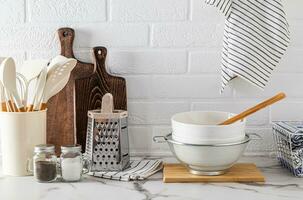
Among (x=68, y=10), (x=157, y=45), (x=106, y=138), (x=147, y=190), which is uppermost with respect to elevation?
(x=68, y=10)

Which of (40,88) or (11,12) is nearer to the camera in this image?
(40,88)

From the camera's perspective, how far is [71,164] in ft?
4.91

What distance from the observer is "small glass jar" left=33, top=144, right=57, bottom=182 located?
1.49 m

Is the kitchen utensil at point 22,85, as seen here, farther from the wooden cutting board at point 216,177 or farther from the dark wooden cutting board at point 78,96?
the wooden cutting board at point 216,177

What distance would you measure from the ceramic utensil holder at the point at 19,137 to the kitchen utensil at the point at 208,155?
36cm

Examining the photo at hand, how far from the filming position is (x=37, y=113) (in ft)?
5.12

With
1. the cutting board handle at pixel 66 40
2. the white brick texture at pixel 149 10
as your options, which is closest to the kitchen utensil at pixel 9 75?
the cutting board handle at pixel 66 40

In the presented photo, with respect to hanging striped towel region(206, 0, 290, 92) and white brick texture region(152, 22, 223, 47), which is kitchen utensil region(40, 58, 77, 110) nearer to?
white brick texture region(152, 22, 223, 47)

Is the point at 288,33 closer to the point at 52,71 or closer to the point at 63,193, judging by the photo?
the point at 52,71

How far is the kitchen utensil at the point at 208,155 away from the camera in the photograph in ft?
4.87

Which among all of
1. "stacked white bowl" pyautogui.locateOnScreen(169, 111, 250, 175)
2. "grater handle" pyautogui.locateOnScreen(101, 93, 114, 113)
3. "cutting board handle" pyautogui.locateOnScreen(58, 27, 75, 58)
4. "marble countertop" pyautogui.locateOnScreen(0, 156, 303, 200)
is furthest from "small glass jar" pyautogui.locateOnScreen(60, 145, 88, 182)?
"cutting board handle" pyautogui.locateOnScreen(58, 27, 75, 58)

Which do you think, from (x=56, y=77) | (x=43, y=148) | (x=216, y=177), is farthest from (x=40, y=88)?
(x=216, y=177)

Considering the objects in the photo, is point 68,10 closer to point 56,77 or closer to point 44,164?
point 56,77

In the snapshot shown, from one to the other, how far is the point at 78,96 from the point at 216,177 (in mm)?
489
